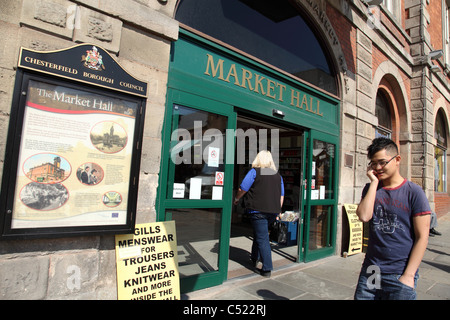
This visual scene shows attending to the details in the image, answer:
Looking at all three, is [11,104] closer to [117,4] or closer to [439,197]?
[117,4]

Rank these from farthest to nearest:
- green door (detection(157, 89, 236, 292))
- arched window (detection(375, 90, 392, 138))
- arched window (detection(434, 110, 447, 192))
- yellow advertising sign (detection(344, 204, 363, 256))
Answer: arched window (detection(434, 110, 447, 192))
arched window (detection(375, 90, 392, 138))
yellow advertising sign (detection(344, 204, 363, 256))
green door (detection(157, 89, 236, 292))

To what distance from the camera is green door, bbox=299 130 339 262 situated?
17.0 feet

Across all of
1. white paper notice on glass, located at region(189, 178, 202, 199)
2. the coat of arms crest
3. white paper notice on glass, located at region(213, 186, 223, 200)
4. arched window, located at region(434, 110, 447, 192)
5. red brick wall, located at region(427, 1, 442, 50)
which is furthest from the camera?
arched window, located at region(434, 110, 447, 192)

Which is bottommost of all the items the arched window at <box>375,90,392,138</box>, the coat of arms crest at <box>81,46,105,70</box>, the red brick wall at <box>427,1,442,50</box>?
the coat of arms crest at <box>81,46,105,70</box>

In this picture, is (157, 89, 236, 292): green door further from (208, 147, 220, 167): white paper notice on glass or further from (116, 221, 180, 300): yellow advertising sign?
(116, 221, 180, 300): yellow advertising sign

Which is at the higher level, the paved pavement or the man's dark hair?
the man's dark hair

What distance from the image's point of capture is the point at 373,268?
196 cm

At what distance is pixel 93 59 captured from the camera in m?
2.56

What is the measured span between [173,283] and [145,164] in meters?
1.31

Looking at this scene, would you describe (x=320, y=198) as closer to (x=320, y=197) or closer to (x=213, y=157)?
(x=320, y=197)

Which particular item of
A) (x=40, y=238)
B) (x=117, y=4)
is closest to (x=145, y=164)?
(x=40, y=238)

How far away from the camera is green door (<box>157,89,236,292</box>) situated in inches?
130

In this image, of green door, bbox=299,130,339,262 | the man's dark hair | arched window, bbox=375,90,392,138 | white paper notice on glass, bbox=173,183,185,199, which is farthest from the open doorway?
arched window, bbox=375,90,392,138

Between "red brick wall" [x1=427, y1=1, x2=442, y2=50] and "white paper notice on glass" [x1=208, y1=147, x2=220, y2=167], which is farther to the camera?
"red brick wall" [x1=427, y1=1, x2=442, y2=50]
